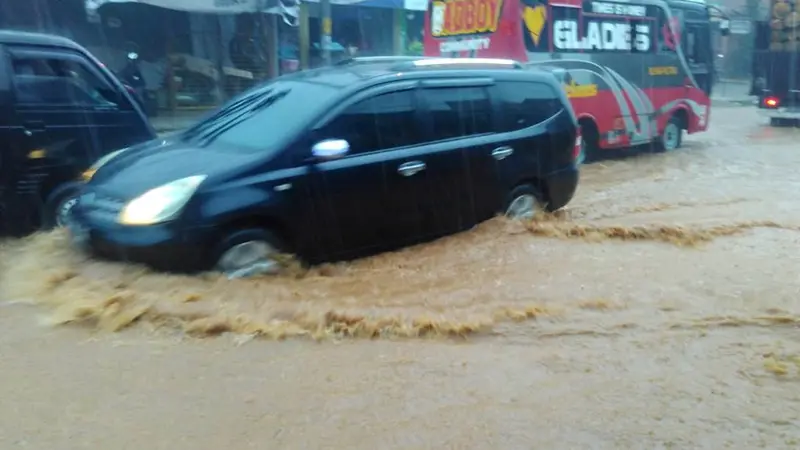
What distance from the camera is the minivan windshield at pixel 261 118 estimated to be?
5926 millimetres

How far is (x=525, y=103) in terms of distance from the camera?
764cm

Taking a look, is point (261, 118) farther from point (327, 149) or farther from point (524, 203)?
point (524, 203)

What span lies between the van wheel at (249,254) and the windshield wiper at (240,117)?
1.08 meters

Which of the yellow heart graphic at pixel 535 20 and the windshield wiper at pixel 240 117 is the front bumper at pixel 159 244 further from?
the yellow heart graphic at pixel 535 20

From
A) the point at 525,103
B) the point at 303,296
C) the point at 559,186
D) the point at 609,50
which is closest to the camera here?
the point at 303,296

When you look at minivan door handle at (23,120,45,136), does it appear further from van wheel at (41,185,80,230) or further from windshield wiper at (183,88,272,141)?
windshield wiper at (183,88,272,141)

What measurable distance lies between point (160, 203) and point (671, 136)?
41.5 ft

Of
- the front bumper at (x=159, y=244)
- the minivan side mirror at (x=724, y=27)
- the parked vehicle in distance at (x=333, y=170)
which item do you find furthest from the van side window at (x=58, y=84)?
the minivan side mirror at (x=724, y=27)

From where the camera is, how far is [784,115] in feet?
67.0

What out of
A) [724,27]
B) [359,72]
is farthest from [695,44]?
[359,72]

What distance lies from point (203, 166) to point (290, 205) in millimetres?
622

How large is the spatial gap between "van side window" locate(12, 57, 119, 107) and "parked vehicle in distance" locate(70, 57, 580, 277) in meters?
1.17

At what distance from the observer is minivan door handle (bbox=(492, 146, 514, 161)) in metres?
7.22

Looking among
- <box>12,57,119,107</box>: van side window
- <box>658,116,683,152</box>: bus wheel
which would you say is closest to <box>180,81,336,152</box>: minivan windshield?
<box>12,57,119,107</box>: van side window
